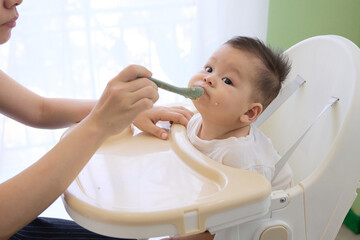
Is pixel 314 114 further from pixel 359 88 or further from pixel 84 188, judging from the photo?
pixel 84 188

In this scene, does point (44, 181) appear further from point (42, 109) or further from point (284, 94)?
point (284, 94)

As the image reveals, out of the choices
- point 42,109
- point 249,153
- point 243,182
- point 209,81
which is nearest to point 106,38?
point 42,109

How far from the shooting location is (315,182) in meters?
0.63

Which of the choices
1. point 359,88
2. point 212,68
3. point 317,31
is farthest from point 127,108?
point 317,31

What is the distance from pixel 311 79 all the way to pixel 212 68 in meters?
0.22

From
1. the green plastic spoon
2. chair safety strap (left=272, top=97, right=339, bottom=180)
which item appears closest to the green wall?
chair safety strap (left=272, top=97, right=339, bottom=180)

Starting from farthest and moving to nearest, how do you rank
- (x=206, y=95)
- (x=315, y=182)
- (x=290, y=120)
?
(x=290, y=120), (x=206, y=95), (x=315, y=182)

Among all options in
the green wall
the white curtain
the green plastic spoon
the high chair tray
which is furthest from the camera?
the white curtain

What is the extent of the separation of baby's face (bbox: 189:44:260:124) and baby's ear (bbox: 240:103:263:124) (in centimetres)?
1

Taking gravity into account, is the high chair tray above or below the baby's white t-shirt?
above

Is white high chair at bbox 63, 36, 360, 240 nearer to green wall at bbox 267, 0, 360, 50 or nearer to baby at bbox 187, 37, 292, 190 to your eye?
baby at bbox 187, 37, 292, 190

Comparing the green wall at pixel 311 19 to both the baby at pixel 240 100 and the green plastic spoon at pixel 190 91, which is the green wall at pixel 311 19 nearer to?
the baby at pixel 240 100

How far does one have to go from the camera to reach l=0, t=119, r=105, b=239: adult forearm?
0.52 meters

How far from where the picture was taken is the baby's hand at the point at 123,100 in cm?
53
